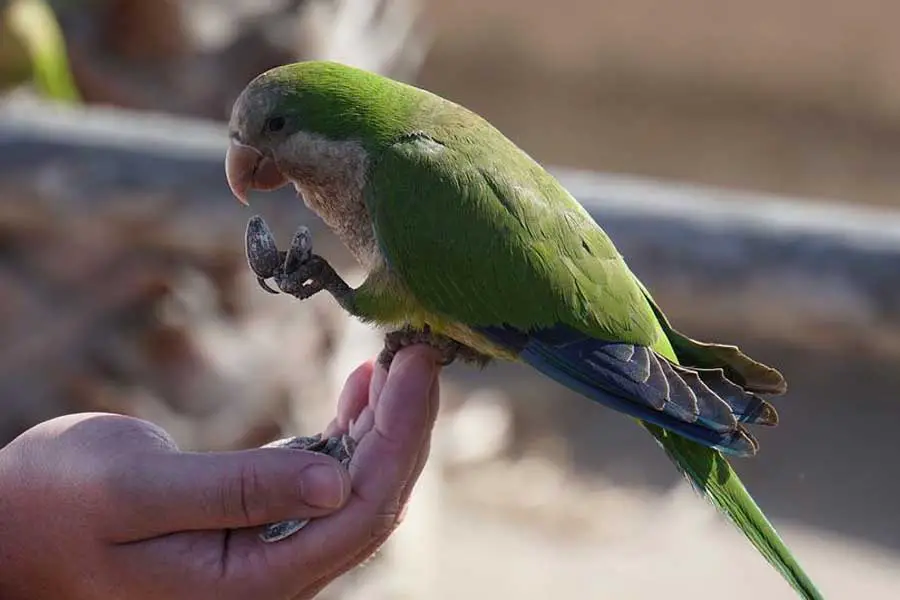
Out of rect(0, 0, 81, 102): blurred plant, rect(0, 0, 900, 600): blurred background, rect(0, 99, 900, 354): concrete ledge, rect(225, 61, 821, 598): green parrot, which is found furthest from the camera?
rect(0, 0, 81, 102): blurred plant

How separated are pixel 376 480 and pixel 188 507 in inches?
10.2

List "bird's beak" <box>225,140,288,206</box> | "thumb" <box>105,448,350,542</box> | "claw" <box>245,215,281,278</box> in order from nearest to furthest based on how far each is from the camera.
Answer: "thumb" <box>105,448,350,542</box>, "claw" <box>245,215,281,278</box>, "bird's beak" <box>225,140,288,206</box>

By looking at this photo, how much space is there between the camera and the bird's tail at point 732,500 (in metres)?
1.65

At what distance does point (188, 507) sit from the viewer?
158cm

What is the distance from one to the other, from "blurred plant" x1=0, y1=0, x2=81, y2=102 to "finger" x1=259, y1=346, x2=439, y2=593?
93.4 inches

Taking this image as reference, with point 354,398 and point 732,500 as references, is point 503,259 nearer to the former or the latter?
point 354,398

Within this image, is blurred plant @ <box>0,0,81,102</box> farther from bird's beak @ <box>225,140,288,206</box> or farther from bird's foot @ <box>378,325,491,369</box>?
bird's foot @ <box>378,325,491,369</box>

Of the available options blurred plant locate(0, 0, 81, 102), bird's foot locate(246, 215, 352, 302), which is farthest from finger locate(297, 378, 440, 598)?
blurred plant locate(0, 0, 81, 102)

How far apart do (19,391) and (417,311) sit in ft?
7.82

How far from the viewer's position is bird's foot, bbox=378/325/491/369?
185 cm

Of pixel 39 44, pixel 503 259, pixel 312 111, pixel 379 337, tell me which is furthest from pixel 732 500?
pixel 39 44

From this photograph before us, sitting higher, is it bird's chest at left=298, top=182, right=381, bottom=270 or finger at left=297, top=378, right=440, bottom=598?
bird's chest at left=298, top=182, right=381, bottom=270

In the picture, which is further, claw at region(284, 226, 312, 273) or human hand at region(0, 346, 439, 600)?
claw at region(284, 226, 312, 273)

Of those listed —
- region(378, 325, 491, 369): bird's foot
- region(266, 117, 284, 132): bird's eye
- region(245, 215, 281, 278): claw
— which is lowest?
region(378, 325, 491, 369): bird's foot
